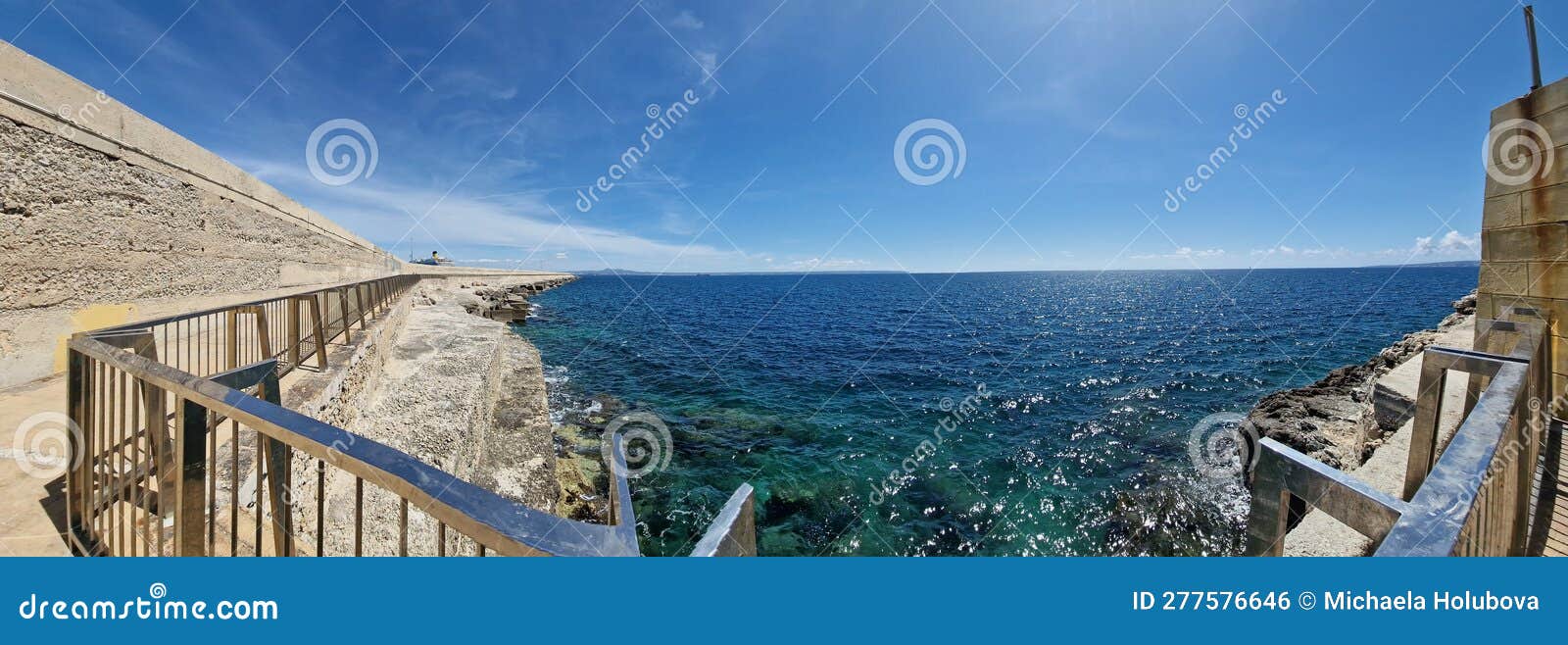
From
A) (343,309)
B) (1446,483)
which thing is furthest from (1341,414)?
(343,309)

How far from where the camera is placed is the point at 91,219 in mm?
5781

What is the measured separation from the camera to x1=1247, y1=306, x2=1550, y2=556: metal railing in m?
1.52

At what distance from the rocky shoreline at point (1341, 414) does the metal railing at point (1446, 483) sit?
3.68 metres

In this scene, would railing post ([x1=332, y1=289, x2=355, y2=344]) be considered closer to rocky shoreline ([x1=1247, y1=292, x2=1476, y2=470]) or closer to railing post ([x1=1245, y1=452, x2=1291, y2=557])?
railing post ([x1=1245, y1=452, x2=1291, y2=557])

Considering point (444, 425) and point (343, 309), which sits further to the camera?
point (343, 309)

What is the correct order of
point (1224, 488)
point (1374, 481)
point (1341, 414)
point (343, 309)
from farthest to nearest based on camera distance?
1. point (1341, 414)
2. point (1224, 488)
3. point (343, 309)
4. point (1374, 481)

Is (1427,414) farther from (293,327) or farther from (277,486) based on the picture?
(293,327)

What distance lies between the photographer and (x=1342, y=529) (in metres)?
4.54

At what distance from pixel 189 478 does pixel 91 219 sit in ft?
20.5

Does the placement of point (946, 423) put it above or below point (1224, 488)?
above

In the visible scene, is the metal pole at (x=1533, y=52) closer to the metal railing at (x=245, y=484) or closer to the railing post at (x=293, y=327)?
the metal railing at (x=245, y=484)

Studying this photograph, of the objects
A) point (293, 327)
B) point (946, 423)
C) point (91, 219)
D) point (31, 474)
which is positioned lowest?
point (946, 423)

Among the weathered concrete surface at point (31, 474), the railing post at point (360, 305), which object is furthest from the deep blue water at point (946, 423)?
the weathered concrete surface at point (31, 474)
